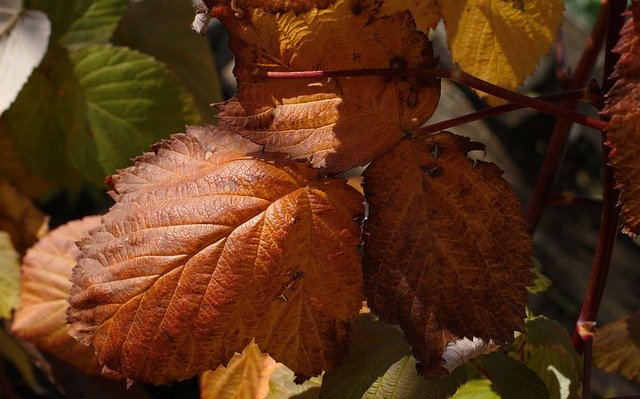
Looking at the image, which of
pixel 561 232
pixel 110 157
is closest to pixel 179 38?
pixel 110 157

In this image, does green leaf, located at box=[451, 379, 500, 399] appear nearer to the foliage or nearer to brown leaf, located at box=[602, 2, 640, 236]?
the foliage

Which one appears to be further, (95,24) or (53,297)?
(95,24)

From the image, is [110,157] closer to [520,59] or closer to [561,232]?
[520,59]

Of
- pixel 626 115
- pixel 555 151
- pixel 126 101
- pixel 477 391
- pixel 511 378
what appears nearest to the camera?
pixel 626 115

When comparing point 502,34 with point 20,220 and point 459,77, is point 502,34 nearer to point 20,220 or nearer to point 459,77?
point 459,77

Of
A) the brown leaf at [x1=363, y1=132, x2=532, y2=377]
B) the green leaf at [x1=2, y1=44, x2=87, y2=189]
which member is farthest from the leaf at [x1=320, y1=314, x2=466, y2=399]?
the green leaf at [x1=2, y1=44, x2=87, y2=189]

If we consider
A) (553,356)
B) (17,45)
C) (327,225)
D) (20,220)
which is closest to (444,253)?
(327,225)

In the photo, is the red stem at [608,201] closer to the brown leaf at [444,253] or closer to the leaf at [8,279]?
the brown leaf at [444,253]
